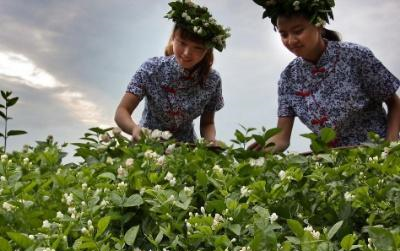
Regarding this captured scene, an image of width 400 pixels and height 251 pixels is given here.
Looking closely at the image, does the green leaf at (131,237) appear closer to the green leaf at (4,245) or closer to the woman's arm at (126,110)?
the green leaf at (4,245)

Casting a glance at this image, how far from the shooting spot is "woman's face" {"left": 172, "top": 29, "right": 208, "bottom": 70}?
4832 mm

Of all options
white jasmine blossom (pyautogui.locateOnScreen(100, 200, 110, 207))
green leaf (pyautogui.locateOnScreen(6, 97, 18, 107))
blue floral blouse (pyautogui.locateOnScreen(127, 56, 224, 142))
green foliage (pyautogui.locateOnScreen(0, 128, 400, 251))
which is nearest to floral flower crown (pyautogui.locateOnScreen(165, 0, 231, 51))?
blue floral blouse (pyautogui.locateOnScreen(127, 56, 224, 142))

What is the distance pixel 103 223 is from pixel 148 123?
151 inches

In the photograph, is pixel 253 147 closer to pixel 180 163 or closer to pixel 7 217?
pixel 180 163

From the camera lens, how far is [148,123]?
217 inches

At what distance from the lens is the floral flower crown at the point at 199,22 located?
4848mm

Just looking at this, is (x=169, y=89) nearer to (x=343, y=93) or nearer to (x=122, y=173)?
(x=343, y=93)

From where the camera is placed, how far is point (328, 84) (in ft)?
15.3

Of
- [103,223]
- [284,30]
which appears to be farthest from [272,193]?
[284,30]

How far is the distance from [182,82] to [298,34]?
1.25 meters

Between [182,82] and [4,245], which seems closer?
[4,245]

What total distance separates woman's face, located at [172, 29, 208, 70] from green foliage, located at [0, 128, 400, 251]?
90.2 inches

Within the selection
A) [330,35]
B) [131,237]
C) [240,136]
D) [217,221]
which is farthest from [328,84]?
[131,237]

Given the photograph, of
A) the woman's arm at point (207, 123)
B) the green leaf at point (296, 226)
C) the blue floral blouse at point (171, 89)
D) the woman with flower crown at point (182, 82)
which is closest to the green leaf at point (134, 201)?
the green leaf at point (296, 226)
